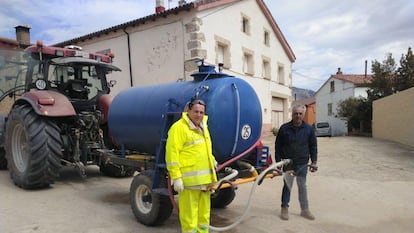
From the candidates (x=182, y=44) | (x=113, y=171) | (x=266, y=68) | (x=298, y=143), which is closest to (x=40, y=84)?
(x=113, y=171)

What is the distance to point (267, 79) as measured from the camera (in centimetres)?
1958

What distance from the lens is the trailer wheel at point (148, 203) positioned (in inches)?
178

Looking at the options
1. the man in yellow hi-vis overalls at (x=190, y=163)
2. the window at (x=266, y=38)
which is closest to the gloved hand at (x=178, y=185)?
the man in yellow hi-vis overalls at (x=190, y=163)

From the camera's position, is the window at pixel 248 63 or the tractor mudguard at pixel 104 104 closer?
the tractor mudguard at pixel 104 104

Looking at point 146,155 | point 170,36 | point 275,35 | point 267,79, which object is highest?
point 275,35

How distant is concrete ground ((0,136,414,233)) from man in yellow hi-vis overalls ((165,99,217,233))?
3.26ft

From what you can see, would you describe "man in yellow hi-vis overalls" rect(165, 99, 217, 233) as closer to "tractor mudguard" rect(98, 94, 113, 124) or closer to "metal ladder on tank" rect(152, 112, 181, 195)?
"metal ladder on tank" rect(152, 112, 181, 195)

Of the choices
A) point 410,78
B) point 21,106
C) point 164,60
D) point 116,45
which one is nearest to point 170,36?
point 164,60

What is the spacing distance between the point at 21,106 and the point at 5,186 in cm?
155

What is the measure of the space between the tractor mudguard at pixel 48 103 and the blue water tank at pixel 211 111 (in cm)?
159

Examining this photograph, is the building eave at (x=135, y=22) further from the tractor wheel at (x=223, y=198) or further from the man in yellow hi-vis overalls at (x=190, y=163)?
the man in yellow hi-vis overalls at (x=190, y=163)

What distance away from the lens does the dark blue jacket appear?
5301 mm

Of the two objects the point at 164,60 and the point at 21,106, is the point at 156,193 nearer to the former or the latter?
the point at 21,106

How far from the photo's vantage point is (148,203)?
189 inches
